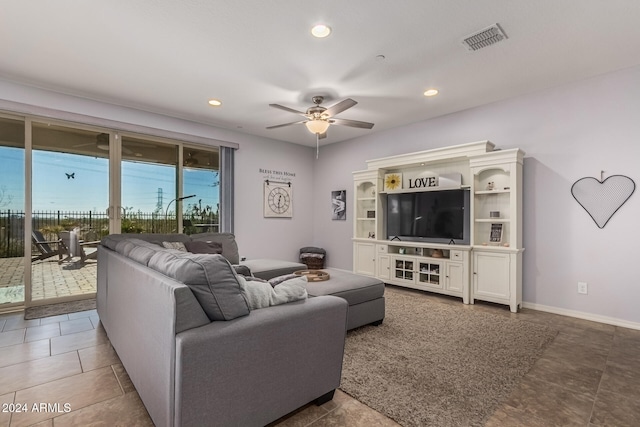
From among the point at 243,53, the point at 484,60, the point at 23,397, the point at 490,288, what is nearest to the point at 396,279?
the point at 490,288

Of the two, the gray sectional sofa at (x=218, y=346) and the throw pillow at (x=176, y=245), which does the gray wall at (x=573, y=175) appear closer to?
the gray sectional sofa at (x=218, y=346)

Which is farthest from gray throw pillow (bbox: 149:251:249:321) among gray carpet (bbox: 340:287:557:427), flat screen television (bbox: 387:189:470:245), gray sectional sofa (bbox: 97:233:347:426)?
flat screen television (bbox: 387:189:470:245)

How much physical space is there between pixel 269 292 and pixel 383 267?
3474mm

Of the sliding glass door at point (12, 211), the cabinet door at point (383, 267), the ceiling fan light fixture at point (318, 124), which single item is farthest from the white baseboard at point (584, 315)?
the sliding glass door at point (12, 211)

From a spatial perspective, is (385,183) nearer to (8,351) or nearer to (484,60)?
(484,60)

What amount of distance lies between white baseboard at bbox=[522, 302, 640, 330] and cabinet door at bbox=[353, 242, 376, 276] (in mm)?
2101

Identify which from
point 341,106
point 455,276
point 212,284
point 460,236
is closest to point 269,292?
point 212,284

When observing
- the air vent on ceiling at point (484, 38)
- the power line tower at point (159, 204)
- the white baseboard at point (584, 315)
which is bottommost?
the white baseboard at point (584, 315)

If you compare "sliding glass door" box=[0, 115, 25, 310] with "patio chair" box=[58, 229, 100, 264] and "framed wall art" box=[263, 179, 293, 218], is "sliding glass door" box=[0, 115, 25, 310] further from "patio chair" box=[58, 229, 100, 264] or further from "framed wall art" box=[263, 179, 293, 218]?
"framed wall art" box=[263, 179, 293, 218]

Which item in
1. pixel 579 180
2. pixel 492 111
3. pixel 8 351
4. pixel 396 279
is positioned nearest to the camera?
pixel 8 351

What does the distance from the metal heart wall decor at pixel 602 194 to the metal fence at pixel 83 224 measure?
16.6 feet

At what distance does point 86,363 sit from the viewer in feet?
7.50

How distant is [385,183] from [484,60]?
2468 mm

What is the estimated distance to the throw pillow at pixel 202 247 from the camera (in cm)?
360
